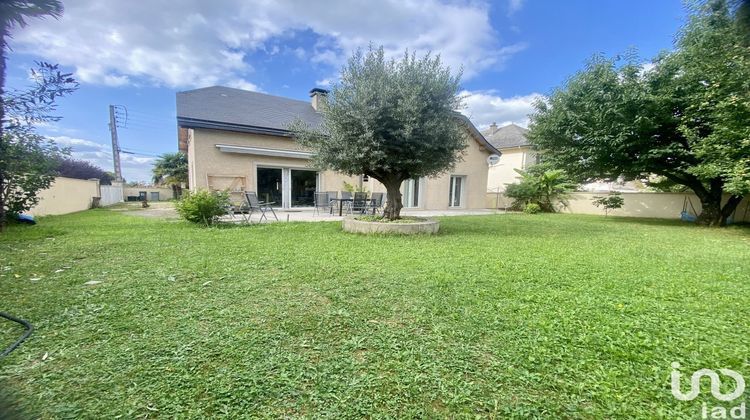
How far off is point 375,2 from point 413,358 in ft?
30.4

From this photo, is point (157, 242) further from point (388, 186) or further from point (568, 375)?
point (568, 375)

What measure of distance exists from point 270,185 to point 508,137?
2055 cm

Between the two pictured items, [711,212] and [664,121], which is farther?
[711,212]

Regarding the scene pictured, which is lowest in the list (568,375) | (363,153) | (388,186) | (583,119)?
(568,375)

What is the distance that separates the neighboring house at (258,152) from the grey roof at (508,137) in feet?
26.6

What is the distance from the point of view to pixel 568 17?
31.7ft

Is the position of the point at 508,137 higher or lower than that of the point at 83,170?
higher

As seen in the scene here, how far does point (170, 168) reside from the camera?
35.7m

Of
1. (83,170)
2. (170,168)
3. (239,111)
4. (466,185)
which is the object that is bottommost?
(466,185)

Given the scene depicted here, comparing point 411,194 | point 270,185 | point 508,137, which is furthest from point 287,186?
point 508,137

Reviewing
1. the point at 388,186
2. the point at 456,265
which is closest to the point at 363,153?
the point at 388,186

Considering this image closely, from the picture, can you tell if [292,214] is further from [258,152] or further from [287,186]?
[258,152]

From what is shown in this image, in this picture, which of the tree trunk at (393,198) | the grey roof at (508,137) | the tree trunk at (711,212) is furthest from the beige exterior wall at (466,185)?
the tree trunk at (711,212)

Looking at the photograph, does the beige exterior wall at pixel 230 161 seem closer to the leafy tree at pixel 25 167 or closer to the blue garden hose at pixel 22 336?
the leafy tree at pixel 25 167
